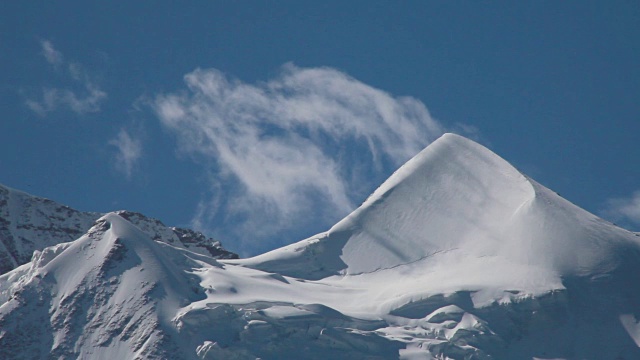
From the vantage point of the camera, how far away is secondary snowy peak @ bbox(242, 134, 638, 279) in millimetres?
113312

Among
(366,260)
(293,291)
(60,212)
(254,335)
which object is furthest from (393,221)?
(60,212)

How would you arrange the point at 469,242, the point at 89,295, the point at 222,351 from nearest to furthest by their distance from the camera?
the point at 222,351 < the point at 89,295 < the point at 469,242

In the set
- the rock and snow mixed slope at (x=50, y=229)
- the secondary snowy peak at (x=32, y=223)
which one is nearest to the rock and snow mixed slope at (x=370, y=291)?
the rock and snow mixed slope at (x=50, y=229)

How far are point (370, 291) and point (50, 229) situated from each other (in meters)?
66.4

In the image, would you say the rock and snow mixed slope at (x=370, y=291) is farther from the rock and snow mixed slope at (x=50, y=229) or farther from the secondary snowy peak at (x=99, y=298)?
the rock and snow mixed slope at (x=50, y=229)

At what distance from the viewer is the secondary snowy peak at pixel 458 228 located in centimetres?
11331

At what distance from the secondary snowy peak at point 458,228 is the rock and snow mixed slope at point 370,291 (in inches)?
5.7

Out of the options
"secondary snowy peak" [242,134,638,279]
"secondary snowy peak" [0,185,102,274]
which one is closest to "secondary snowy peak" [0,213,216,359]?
"secondary snowy peak" [242,134,638,279]

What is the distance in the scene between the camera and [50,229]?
557 ft

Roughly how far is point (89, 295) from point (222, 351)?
41.4 feet

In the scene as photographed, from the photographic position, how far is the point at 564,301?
107875 mm

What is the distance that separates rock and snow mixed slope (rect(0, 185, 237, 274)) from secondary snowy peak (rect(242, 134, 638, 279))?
1834 inches

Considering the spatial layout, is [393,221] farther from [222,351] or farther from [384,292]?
[222,351]

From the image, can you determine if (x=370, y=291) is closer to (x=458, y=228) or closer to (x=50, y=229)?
(x=458, y=228)
